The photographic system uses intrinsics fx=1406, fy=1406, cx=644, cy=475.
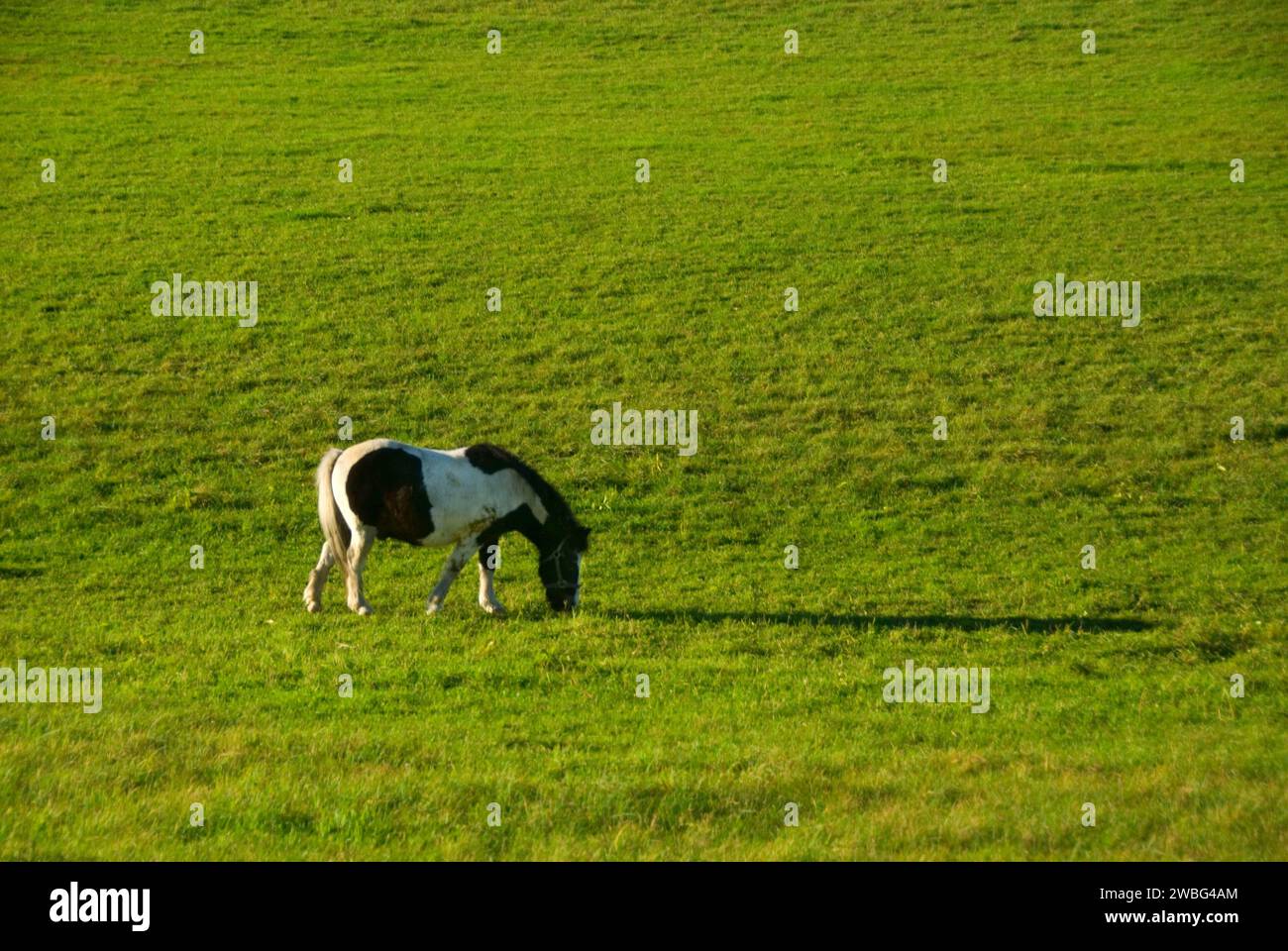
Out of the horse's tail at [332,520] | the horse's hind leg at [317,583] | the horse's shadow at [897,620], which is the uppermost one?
the horse's tail at [332,520]

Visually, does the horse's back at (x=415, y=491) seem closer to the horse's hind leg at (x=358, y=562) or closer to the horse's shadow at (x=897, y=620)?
the horse's hind leg at (x=358, y=562)

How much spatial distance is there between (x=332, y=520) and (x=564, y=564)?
9.50 feet

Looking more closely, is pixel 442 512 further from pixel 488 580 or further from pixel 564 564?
pixel 564 564

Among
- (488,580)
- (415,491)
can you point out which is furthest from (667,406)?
(415,491)

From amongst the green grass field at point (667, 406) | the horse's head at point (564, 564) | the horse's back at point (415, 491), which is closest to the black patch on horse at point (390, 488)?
the horse's back at point (415, 491)

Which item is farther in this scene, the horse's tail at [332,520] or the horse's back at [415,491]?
the horse's tail at [332,520]

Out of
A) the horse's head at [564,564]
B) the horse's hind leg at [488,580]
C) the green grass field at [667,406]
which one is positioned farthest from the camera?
the horse's head at [564,564]

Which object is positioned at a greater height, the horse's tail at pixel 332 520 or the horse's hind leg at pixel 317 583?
the horse's tail at pixel 332 520

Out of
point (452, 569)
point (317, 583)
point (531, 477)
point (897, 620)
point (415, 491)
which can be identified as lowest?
point (897, 620)

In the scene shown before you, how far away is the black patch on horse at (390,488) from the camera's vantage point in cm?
1702

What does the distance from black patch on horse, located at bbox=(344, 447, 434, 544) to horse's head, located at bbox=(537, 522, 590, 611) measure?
158 centimetres

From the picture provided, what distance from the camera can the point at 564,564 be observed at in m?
17.6

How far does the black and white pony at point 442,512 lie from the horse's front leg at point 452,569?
0.04ft

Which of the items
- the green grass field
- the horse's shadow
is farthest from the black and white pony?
the horse's shadow
